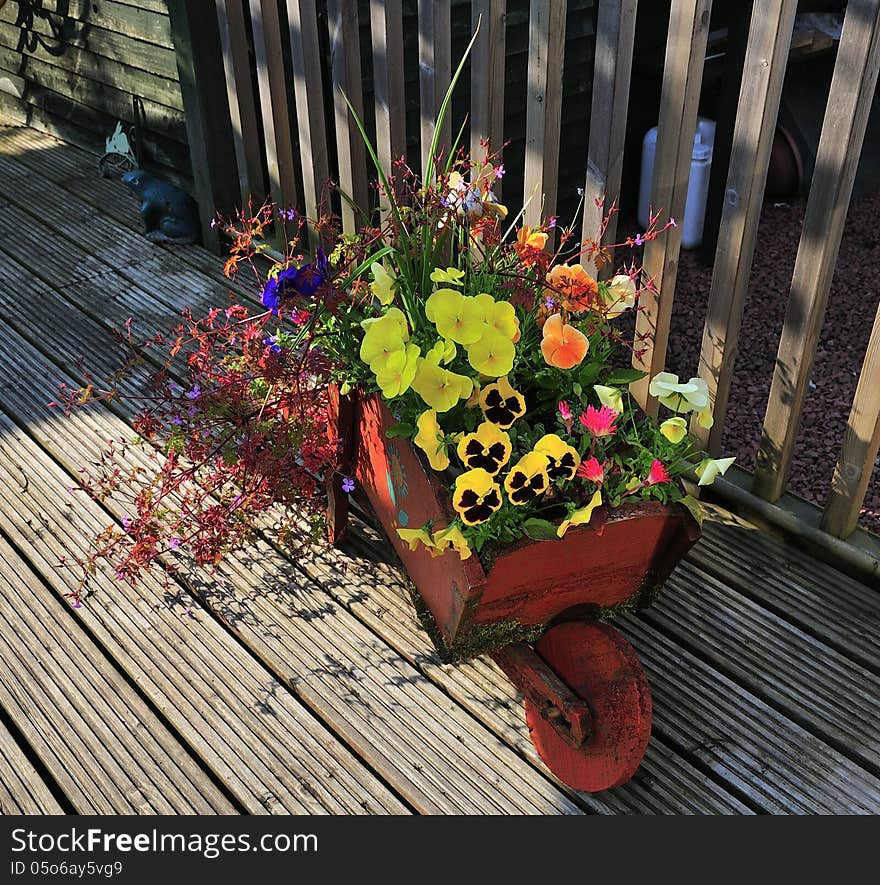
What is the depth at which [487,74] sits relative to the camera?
220cm

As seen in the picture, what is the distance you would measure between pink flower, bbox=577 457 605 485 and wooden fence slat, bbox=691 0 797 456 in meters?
0.68

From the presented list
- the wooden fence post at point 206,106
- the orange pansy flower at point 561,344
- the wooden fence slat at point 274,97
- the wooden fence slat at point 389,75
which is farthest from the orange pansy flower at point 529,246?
the wooden fence post at point 206,106

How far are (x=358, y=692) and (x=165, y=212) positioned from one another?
7.88ft

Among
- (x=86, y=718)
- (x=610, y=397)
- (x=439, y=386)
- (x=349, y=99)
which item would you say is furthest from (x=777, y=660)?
(x=349, y=99)

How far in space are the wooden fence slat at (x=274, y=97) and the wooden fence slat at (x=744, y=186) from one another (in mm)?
1573

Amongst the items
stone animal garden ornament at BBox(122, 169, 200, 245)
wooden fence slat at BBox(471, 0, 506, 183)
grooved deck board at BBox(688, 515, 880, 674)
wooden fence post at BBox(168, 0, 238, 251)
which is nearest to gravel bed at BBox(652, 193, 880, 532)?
grooved deck board at BBox(688, 515, 880, 674)

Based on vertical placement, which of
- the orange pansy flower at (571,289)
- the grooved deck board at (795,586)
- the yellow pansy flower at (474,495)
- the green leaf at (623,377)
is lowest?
the grooved deck board at (795,586)

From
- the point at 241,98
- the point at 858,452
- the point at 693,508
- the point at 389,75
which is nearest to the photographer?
the point at 693,508

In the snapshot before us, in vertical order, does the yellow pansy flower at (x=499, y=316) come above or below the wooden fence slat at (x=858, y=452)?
above

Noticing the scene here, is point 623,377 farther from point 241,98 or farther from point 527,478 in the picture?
point 241,98

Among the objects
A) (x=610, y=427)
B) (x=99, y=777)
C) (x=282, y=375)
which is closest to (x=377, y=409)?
(x=282, y=375)

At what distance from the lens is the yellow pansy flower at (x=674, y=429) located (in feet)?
4.97

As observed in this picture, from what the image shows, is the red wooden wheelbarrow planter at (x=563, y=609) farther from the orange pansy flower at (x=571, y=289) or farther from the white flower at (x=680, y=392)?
the orange pansy flower at (x=571, y=289)

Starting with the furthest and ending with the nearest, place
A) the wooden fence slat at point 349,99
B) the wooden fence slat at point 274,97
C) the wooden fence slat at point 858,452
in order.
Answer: the wooden fence slat at point 274,97, the wooden fence slat at point 349,99, the wooden fence slat at point 858,452
